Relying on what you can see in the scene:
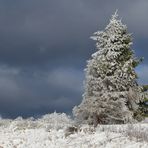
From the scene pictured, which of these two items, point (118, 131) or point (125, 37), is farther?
point (125, 37)

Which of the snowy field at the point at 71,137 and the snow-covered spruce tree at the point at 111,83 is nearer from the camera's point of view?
the snowy field at the point at 71,137

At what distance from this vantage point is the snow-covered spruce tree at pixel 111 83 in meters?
50.5

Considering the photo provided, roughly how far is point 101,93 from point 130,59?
479 cm

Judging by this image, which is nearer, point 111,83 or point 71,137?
point 71,137

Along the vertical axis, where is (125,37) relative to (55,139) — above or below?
above

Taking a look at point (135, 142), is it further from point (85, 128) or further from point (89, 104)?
point (89, 104)

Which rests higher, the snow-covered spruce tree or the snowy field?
the snow-covered spruce tree

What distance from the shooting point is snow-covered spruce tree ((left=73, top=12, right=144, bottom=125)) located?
166ft

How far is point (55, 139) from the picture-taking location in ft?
72.3

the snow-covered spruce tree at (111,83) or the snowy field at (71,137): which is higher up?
the snow-covered spruce tree at (111,83)

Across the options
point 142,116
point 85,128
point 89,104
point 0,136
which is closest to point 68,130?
point 85,128

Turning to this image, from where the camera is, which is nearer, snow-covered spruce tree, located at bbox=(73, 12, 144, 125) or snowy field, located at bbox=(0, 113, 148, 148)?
snowy field, located at bbox=(0, 113, 148, 148)

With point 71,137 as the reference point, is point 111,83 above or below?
above

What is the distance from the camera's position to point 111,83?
172ft
